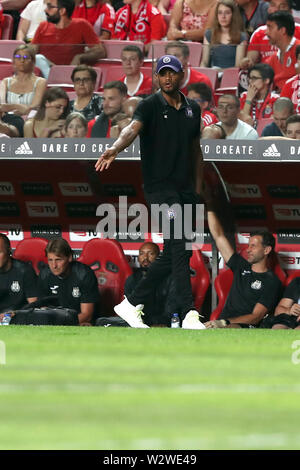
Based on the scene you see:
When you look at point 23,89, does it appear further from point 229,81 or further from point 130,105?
point 229,81

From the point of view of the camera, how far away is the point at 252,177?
42.0 feet

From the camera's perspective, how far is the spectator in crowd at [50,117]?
12453mm

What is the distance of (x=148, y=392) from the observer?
5.69 metres

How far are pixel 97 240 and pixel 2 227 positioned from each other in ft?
5.23

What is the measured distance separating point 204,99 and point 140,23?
403cm

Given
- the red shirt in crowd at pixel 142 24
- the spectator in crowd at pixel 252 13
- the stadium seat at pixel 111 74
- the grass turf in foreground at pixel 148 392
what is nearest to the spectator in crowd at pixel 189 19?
the red shirt in crowd at pixel 142 24

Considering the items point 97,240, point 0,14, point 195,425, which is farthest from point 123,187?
point 195,425

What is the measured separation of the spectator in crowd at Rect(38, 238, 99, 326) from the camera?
12117 millimetres

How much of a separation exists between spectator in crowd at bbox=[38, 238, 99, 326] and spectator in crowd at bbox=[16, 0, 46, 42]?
5.24m

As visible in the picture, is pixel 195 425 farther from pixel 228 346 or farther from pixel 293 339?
pixel 293 339

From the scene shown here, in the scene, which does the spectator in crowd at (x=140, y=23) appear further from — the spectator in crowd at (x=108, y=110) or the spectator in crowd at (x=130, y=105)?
the spectator in crowd at (x=130, y=105)

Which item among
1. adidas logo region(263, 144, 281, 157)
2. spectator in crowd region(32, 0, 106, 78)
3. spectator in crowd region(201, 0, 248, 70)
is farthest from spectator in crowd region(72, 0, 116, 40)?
adidas logo region(263, 144, 281, 157)

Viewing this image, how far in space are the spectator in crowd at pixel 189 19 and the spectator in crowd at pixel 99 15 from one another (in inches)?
38.1
